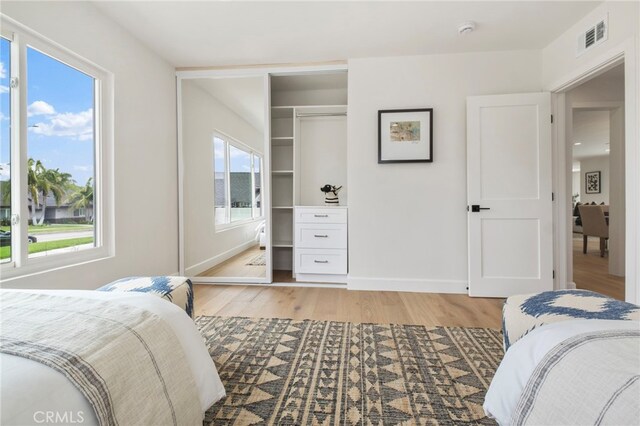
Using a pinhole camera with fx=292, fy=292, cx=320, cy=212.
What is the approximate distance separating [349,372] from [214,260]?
2.87 meters

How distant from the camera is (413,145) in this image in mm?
3062

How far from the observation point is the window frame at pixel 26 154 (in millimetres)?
1806

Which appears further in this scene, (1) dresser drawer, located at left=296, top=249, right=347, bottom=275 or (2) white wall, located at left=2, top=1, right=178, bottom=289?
(1) dresser drawer, located at left=296, top=249, right=347, bottom=275

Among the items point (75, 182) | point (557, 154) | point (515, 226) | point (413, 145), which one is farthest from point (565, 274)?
point (75, 182)

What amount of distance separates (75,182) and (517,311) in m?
3.07

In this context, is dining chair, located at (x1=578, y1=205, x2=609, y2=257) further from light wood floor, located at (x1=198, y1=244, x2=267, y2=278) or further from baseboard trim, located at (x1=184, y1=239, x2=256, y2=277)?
baseboard trim, located at (x1=184, y1=239, x2=256, y2=277)

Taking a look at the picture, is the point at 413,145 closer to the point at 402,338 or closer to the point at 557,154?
the point at 557,154

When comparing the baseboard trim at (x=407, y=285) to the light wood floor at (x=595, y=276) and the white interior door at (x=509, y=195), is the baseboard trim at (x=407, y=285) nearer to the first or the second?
the white interior door at (x=509, y=195)

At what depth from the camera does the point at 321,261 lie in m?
3.32

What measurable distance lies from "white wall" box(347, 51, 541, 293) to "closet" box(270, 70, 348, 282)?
31 cm

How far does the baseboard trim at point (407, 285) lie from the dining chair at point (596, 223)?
3.99 m

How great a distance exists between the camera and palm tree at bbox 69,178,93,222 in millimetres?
2254

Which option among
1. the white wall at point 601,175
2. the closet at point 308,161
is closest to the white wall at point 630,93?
the closet at point 308,161

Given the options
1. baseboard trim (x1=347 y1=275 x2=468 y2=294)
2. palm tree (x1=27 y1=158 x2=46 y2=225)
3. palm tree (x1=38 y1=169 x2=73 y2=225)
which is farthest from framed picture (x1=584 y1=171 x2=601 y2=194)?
palm tree (x1=27 y1=158 x2=46 y2=225)
